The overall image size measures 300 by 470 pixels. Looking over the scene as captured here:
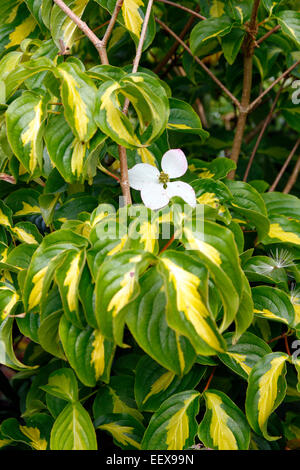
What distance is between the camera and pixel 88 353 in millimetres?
651

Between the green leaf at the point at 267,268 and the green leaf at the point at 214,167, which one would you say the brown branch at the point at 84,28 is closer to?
the green leaf at the point at 214,167

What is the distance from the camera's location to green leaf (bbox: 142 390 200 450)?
28.0 inches

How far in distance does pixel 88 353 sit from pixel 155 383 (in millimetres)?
186

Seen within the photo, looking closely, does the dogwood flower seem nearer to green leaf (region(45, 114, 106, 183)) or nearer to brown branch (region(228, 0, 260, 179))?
green leaf (region(45, 114, 106, 183))

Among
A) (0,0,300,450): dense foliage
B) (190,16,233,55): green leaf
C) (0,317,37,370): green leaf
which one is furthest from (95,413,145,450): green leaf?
(190,16,233,55): green leaf

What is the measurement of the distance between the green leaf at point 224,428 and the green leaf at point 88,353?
7.5 inches

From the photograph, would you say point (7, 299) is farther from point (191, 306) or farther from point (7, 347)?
point (191, 306)

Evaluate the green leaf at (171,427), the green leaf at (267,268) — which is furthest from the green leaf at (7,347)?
the green leaf at (267,268)

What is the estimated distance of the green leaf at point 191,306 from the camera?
52 centimetres

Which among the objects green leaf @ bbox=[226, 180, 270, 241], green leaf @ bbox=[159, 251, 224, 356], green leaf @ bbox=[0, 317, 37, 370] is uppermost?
green leaf @ bbox=[159, 251, 224, 356]

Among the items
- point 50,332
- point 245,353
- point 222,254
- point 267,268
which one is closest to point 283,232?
point 267,268

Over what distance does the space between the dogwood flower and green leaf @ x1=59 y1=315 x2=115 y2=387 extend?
22 centimetres

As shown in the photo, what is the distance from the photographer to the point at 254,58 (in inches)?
43.7
